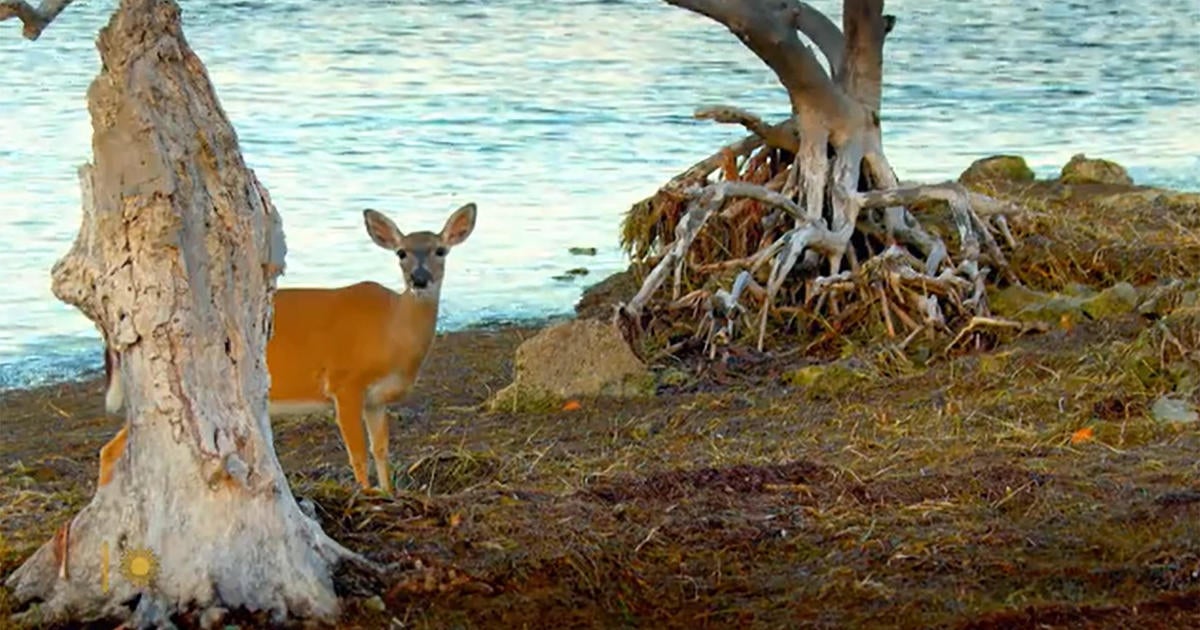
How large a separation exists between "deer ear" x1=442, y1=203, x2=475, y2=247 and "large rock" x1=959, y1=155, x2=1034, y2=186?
8.02 meters

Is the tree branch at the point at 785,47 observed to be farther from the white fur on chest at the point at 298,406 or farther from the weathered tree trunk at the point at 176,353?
the weathered tree trunk at the point at 176,353

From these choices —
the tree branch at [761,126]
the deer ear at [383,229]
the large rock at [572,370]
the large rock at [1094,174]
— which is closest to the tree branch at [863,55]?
the tree branch at [761,126]

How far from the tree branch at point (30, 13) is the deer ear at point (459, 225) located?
329 centimetres

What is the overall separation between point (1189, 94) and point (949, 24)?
5893 mm

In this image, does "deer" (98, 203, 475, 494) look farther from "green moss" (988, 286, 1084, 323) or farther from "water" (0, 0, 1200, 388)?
"water" (0, 0, 1200, 388)

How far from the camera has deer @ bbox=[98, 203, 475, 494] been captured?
9.52 metres

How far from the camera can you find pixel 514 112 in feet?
75.2

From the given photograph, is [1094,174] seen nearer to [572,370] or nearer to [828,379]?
[828,379]

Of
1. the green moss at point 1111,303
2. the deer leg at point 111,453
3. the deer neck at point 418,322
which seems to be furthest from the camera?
the green moss at point 1111,303

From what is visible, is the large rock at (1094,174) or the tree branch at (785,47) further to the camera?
the large rock at (1094,174)

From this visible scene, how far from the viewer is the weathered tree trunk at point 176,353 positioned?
21.2 ft

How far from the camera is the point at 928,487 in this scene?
26.0ft

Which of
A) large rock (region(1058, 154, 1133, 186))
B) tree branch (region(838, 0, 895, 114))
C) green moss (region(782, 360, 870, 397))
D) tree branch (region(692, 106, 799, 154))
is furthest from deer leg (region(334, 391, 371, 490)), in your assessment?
large rock (region(1058, 154, 1133, 186))

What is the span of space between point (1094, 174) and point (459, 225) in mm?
8643
